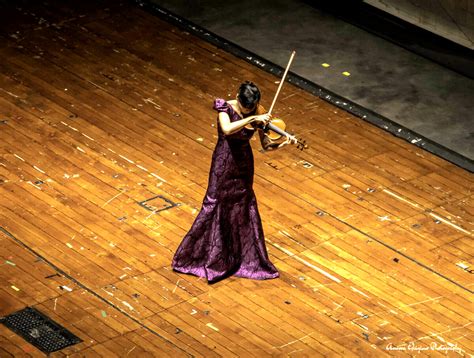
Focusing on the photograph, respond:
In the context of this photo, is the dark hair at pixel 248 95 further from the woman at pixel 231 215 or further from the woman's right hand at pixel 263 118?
the woman's right hand at pixel 263 118

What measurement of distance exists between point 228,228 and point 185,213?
0.74 meters

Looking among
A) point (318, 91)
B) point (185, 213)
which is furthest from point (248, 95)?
point (318, 91)

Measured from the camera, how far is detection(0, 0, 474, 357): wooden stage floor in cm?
719

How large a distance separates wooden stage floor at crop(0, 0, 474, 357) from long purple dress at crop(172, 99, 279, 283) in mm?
110

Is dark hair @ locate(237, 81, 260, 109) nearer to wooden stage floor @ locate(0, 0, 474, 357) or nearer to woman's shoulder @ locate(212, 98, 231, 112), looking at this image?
woman's shoulder @ locate(212, 98, 231, 112)

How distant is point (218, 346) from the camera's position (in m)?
6.99

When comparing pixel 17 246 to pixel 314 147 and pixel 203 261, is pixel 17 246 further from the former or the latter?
pixel 314 147

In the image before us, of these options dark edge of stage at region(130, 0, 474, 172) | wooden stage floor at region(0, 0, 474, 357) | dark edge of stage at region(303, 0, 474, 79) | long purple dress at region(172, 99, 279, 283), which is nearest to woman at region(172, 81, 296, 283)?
long purple dress at region(172, 99, 279, 283)

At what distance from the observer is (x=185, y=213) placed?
27.1ft

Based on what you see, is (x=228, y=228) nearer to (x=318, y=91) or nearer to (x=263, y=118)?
(x=263, y=118)

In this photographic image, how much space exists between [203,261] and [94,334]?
0.96 meters

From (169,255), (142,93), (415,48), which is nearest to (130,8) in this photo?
(142,93)

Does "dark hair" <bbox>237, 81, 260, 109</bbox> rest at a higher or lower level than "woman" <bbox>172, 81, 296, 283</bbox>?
higher

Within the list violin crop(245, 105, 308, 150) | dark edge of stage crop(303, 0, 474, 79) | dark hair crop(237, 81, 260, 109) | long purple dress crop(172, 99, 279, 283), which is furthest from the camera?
dark edge of stage crop(303, 0, 474, 79)
